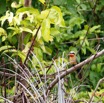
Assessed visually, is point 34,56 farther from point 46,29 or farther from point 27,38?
point 27,38

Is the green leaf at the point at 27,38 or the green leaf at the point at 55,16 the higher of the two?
the green leaf at the point at 55,16

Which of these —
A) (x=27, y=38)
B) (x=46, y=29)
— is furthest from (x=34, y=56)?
(x=27, y=38)

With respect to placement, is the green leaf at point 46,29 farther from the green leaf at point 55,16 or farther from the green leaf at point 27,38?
the green leaf at point 27,38

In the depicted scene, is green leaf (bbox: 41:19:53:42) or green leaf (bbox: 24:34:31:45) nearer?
green leaf (bbox: 41:19:53:42)

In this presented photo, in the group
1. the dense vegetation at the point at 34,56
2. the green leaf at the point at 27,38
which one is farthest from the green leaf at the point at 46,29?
the green leaf at the point at 27,38

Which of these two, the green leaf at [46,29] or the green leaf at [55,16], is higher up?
the green leaf at [55,16]

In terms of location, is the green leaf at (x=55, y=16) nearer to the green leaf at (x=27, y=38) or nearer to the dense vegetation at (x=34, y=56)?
the dense vegetation at (x=34, y=56)

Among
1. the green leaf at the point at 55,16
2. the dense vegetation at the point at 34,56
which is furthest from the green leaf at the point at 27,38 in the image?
the green leaf at the point at 55,16

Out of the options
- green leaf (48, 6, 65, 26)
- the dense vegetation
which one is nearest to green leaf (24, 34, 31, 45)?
the dense vegetation

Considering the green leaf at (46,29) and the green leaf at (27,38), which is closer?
the green leaf at (46,29)

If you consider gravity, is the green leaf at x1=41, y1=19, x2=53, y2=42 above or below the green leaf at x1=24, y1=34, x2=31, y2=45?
above

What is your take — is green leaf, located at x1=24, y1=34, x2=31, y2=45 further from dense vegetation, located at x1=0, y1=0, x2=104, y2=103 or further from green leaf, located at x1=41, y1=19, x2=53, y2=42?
green leaf, located at x1=41, y1=19, x2=53, y2=42

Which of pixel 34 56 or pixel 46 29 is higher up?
pixel 46 29

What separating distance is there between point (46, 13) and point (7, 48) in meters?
0.43
